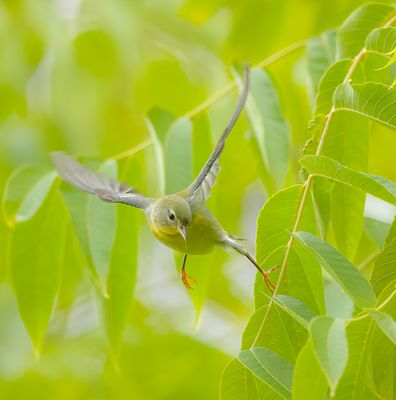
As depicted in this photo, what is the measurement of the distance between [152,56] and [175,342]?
86.6 inches

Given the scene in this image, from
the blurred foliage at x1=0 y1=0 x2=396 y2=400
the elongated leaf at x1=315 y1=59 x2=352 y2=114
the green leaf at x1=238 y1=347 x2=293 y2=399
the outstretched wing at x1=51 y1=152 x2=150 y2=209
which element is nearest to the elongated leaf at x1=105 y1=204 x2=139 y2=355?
the blurred foliage at x1=0 y1=0 x2=396 y2=400

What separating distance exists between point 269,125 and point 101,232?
0.68m

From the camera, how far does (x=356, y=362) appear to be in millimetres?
1814

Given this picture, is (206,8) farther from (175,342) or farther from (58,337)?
(58,337)

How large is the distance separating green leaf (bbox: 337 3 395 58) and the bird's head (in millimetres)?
705

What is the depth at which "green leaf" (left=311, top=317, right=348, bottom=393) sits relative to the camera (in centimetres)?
157

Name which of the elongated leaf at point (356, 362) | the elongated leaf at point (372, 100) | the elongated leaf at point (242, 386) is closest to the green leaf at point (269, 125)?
the elongated leaf at point (372, 100)

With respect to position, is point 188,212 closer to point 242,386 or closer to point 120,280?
point 120,280

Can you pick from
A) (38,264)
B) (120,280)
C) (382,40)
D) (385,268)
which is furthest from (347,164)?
(38,264)

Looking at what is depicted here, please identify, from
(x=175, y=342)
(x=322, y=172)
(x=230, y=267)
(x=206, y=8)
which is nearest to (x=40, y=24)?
(x=206, y=8)

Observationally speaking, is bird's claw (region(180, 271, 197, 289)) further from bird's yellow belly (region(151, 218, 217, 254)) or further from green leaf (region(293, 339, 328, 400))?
green leaf (region(293, 339, 328, 400))

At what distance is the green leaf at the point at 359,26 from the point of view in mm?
2717

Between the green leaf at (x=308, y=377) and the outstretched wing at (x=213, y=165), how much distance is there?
1098 mm

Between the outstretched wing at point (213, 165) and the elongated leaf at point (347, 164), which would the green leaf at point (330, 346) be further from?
the outstretched wing at point (213, 165)
